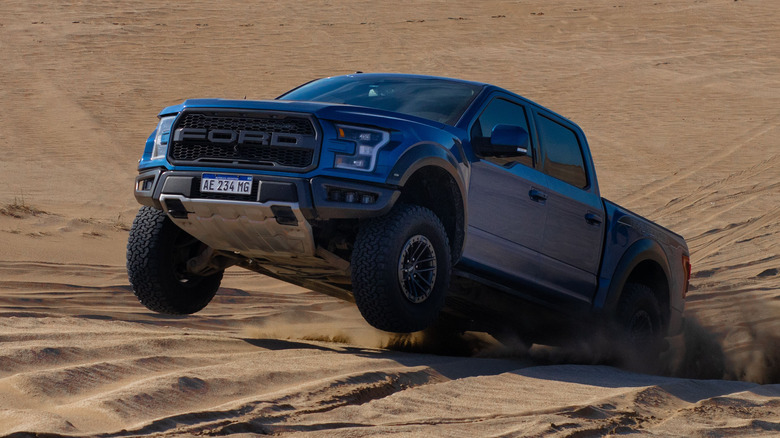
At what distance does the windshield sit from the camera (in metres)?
6.09

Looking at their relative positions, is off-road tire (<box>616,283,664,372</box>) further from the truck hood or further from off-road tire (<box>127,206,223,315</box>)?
off-road tire (<box>127,206,223,315</box>)

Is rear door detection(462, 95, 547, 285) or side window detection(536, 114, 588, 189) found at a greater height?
side window detection(536, 114, 588, 189)

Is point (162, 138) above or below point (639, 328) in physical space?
above

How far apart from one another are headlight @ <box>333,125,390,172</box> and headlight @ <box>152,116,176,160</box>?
974 mm

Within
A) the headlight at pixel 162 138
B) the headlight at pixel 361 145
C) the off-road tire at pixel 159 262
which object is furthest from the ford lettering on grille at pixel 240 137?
the off-road tire at pixel 159 262

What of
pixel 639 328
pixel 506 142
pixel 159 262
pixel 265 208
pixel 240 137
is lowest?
pixel 639 328

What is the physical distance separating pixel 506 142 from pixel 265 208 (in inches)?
58.8

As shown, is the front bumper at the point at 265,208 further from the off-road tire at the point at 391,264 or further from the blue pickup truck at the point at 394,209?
the off-road tire at the point at 391,264

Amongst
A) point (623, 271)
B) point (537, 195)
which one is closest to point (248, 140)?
point (537, 195)

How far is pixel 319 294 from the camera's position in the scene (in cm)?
1056

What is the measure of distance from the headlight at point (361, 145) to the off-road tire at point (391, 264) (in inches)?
12.1

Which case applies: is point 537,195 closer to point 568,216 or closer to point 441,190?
point 568,216

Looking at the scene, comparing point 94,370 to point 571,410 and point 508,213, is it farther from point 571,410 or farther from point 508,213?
point 508,213

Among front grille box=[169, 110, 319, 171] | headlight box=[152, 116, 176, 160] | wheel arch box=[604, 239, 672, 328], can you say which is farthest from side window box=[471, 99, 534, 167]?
headlight box=[152, 116, 176, 160]
